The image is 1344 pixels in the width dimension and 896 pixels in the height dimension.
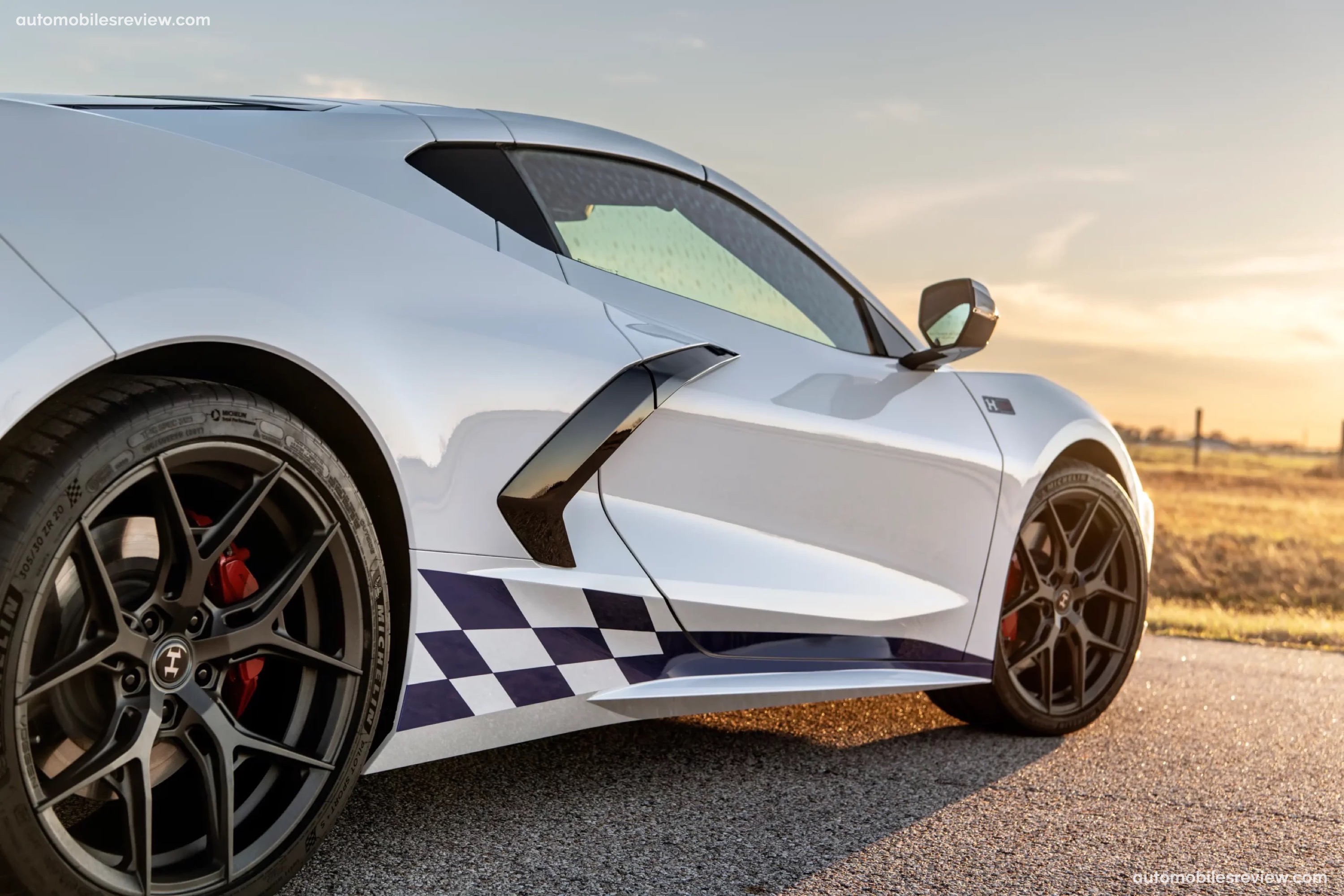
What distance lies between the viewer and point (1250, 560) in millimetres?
14672

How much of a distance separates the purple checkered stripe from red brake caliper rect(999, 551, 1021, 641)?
4.66 ft

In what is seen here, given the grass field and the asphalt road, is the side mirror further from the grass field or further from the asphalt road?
the grass field

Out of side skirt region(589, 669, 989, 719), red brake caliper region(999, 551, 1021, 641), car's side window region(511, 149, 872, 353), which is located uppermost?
car's side window region(511, 149, 872, 353)

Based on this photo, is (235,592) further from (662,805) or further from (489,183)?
(662,805)

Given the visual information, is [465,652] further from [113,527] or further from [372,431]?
[113,527]

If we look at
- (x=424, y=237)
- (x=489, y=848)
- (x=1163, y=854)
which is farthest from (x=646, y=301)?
(x=1163, y=854)

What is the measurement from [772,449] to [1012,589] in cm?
124

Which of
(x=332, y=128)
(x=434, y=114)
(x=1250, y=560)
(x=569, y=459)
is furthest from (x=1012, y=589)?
(x=1250, y=560)

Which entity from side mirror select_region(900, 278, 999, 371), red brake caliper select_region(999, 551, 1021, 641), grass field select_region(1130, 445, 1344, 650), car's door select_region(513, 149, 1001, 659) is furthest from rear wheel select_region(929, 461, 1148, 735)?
grass field select_region(1130, 445, 1344, 650)

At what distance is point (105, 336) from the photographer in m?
1.63

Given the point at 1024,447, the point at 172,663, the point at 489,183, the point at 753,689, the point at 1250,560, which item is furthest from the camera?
the point at 1250,560

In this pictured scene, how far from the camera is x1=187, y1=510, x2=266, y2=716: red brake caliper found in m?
1.91

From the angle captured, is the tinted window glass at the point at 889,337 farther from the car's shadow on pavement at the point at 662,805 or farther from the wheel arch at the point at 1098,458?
the car's shadow on pavement at the point at 662,805

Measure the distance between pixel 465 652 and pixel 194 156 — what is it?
0.92 metres
